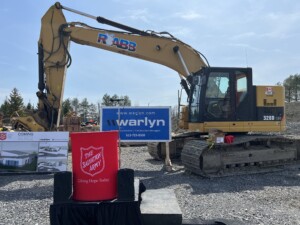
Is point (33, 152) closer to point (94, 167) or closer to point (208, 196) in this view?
point (208, 196)

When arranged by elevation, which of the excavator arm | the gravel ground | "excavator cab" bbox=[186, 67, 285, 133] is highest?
the excavator arm

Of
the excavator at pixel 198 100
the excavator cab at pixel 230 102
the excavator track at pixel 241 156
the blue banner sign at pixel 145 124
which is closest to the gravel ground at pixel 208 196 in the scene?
the excavator track at pixel 241 156

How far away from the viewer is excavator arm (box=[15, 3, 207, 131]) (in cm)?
1106

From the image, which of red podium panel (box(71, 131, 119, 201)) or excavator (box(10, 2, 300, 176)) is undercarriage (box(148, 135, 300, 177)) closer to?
excavator (box(10, 2, 300, 176))

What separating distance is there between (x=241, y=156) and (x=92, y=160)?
6.90 m

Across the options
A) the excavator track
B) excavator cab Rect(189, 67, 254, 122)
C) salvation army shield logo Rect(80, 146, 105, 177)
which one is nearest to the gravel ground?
the excavator track

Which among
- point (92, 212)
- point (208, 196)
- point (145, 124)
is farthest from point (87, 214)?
point (145, 124)

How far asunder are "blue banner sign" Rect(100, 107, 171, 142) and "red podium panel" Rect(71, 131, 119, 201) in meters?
6.33

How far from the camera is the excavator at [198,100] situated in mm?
9594

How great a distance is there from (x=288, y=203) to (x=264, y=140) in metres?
3.93

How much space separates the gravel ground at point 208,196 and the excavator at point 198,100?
0.49 metres

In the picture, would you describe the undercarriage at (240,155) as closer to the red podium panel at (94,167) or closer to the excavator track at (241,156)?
the excavator track at (241,156)

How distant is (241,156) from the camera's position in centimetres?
954

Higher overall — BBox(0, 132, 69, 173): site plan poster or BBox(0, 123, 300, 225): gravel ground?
BBox(0, 132, 69, 173): site plan poster
